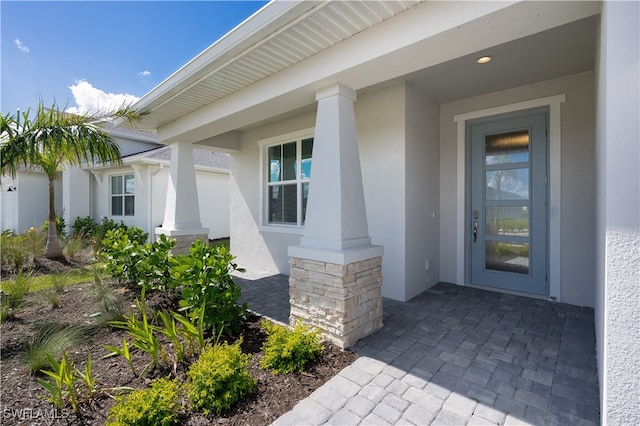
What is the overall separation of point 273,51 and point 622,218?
3.06 meters

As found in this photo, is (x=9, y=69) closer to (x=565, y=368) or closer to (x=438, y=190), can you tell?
(x=438, y=190)

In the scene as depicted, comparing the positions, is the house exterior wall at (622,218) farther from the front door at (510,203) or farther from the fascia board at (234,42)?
the front door at (510,203)

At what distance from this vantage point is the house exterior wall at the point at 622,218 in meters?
1.42

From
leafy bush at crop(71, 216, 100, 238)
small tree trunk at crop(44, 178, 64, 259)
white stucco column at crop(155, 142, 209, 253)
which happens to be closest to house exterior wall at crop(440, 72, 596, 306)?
white stucco column at crop(155, 142, 209, 253)

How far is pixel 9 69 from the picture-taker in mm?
3914

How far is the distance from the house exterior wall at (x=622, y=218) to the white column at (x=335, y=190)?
1875 millimetres

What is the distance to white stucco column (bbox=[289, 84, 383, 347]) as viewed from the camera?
292 cm

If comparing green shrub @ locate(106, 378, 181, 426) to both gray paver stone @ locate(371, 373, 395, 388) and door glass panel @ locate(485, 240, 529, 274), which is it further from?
door glass panel @ locate(485, 240, 529, 274)

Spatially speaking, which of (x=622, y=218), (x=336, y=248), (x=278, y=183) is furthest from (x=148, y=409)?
(x=278, y=183)

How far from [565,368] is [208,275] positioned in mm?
3504

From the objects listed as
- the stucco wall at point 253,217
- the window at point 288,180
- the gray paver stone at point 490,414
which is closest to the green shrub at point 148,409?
the gray paver stone at point 490,414

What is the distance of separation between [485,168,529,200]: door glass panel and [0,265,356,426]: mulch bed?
143 inches

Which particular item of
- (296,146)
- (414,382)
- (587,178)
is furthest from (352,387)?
(296,146)

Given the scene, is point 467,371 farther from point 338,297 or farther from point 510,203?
point 510,203
